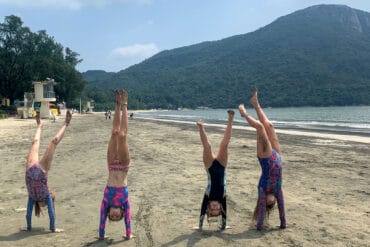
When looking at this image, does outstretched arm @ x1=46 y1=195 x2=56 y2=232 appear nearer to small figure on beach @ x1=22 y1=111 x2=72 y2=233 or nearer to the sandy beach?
small figure on beach @ x1=22 y1=111 x2=72 y2=233

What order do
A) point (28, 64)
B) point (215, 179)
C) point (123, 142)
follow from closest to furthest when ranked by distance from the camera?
point (123, 142)
point (215, 179)
point (28, 64)

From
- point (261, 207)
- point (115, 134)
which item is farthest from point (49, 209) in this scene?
point (261, 207)

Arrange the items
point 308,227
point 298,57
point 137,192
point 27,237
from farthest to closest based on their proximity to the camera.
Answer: point 298,57 < point 137,192 < point 308,227 < point 27,237

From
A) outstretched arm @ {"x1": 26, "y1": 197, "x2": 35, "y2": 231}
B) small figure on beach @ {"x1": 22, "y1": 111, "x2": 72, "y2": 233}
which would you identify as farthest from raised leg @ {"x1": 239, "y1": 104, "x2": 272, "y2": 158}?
outstretched arm @ {"x1": 26, "y1": 197, "x2": 35, "y2": 231}

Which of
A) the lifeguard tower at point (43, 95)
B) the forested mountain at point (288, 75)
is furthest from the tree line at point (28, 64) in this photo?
the forested mountain at point (288, 75)

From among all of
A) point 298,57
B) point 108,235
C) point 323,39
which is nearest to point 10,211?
point 108,235

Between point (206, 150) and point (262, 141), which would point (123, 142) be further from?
point (262, 141)

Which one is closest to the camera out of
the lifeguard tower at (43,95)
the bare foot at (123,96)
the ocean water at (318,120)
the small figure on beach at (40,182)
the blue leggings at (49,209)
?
the bare foot at (123,96)

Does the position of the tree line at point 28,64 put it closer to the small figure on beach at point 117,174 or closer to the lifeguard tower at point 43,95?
the lifeguard tower at point 43,95

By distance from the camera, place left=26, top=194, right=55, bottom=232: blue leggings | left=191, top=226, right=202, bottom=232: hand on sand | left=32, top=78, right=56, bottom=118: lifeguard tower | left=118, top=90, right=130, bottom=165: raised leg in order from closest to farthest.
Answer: left=118, top=90, right=130, bottom=165: raised leg → left=26, top=194, right=55, bottom=232: blue leggings → left=191, top=226, right=202, bottom=232: hand on sand → left=32, top=78, right=56, bottom=118: lifeguard tower

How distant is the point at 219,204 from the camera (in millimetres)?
5953

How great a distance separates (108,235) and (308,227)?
3216 millimetres

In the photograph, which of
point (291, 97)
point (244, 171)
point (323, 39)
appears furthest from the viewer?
point (323, 39)

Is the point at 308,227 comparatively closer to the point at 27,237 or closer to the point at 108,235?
the point at 108,235
